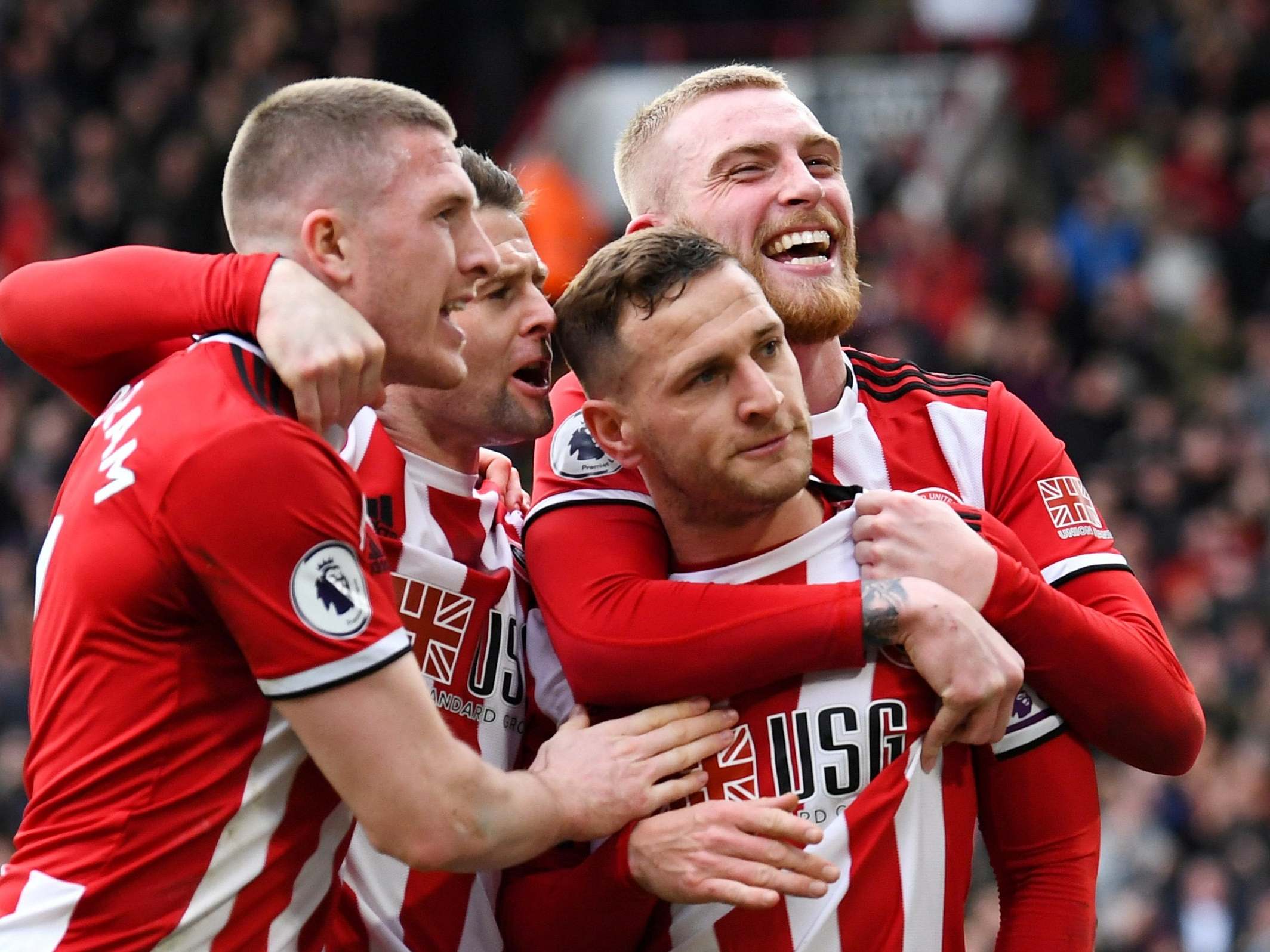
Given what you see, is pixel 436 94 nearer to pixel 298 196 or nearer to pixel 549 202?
pixel 549 202

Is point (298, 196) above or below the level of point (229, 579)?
above

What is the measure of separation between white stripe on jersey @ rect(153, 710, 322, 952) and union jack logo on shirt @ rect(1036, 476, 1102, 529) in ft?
5.67

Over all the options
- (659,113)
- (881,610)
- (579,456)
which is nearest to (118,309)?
(579,456)

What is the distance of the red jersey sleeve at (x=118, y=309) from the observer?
10.6 ft

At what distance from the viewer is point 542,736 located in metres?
3.89

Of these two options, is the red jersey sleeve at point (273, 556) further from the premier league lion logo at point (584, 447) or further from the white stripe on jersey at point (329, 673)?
the premier league lion logo at point (584, 447)

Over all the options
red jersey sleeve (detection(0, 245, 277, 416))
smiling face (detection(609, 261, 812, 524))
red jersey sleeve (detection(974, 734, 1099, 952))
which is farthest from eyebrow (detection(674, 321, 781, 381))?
red jersey sleeve (detection(974, 734, 1099, 952))

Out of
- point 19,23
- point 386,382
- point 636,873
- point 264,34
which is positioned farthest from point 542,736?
point 19,23

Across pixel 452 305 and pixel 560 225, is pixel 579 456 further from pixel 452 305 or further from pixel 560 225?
pixel 560 225

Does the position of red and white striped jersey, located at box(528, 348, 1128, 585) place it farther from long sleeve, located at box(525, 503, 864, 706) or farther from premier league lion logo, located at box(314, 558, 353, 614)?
premier league lion logo, located at box(314, 558, 353, 614)

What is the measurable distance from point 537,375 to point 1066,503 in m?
1.24

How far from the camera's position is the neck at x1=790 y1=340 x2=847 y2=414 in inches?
159

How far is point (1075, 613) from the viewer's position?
3467 mm

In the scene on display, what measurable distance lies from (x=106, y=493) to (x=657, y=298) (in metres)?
1.20
